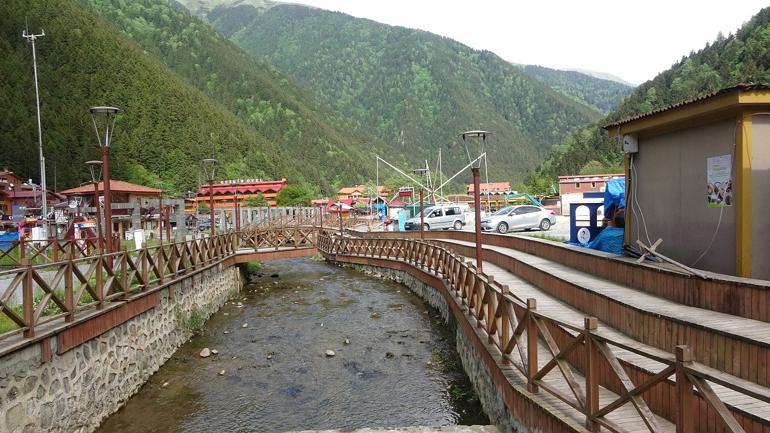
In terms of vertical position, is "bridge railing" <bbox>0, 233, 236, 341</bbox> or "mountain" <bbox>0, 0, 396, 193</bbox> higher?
"mountain" <bbox>0, 0, 396, 193</bbox>

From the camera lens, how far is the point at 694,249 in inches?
294

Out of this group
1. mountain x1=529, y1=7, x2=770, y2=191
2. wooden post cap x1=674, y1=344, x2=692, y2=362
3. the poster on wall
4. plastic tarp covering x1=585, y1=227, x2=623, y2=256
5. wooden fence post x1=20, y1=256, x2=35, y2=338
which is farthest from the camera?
mountain x1=529, y1=7, x2=770, y2=191

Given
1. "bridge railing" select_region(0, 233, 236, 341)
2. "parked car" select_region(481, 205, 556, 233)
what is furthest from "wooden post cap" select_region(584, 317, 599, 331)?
"parked car" select_region(481, 205, 556, 233)

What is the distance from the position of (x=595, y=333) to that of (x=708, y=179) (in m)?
4.31

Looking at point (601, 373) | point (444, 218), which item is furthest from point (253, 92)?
point (601, 373)

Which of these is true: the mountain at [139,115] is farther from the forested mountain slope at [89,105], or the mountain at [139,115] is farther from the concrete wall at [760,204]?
the concrete wall at [760,204]

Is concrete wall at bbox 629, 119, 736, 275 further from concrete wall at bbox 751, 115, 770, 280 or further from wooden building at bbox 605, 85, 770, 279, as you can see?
concrete wall at bbox 751, 115, 770, 280

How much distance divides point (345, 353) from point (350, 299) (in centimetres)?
650

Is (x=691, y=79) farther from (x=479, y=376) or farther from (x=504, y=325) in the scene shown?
(x=504, y=325)

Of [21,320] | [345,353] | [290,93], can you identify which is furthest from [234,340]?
[290,93]

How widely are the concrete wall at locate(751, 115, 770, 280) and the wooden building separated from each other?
0.03ft

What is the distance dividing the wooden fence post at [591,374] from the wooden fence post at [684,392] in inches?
36.5

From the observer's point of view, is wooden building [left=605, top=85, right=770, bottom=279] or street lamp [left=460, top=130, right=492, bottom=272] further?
street lamp [left=460, top=130, right=492, bottom=272]

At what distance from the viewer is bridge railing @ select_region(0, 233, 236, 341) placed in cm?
681
